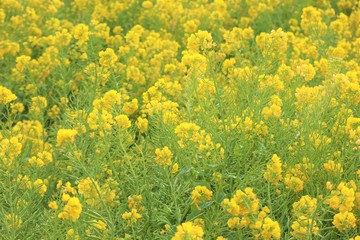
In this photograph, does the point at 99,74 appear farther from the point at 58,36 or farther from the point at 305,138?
the point at 305,138

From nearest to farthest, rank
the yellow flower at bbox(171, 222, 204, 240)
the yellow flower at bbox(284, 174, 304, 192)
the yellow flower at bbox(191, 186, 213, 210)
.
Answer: the yellow flower at bbox(171, 222, 204, 240) → the yellow flower at bbox(191, 186, 213, 210) → the yellow flower at bbox(284, 174, 304, 192)

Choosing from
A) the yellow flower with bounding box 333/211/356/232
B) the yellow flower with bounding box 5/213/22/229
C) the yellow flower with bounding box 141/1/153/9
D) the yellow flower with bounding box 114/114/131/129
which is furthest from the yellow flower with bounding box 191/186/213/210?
the yellow flower with bounding box 141/1/153/9

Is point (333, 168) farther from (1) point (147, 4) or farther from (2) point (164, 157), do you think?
(1) point (147, 4)

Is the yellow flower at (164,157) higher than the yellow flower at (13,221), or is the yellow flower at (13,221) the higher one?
the yellow flower at (164,157)

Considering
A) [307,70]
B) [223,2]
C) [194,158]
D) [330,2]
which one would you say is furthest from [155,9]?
[194,158]

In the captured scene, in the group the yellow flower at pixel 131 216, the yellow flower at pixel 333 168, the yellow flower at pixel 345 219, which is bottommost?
the yellow flower at pixel 131 216

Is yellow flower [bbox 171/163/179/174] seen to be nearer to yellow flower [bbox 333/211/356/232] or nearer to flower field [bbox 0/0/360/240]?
flower field [bbox 0/0/360/240]

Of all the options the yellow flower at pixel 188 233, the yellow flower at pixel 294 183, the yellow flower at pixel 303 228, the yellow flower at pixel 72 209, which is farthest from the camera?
the yellow flower at pixel 294 183

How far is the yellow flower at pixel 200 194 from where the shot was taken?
3277 millimetres

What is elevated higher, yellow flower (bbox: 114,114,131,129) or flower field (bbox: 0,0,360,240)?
yellow flower (bbox: 114,114,131,129)

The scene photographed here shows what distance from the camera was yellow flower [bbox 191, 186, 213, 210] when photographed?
10.8 ft

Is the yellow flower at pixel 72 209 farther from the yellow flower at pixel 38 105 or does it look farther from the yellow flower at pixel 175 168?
the yellow flower at pixel 38 105

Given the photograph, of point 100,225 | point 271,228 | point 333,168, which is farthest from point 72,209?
point 333,168

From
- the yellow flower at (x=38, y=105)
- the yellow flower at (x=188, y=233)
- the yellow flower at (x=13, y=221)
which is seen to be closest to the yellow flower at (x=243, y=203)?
the yellow flower at (x=188, y=233)
